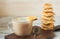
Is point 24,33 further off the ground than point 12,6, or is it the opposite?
point 12,6

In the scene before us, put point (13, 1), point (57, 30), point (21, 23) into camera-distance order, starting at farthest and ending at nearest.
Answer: point (13, 1) → point (57, 30) → point (21, 23)

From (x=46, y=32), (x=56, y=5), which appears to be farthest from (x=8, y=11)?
(x=46, y=32)

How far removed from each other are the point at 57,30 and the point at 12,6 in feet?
1.30

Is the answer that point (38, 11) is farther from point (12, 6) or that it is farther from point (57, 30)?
point (57, 30)

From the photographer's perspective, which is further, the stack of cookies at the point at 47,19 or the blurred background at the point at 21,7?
the blurred background at the point at 21,7

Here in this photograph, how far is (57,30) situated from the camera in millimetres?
821

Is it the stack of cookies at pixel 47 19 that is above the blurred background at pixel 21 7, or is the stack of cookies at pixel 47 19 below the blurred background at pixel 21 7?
below

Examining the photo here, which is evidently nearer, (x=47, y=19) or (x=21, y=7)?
(x=47, y=19)

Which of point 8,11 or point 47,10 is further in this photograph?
point 8,11

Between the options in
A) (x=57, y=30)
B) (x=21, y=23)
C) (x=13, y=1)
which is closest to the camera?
(x=21, y=23)

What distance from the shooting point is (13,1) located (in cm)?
109

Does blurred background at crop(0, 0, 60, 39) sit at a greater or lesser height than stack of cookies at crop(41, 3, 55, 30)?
greater

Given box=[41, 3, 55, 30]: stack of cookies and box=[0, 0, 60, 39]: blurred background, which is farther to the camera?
box=[0, 0, 60, 39]: blurred background

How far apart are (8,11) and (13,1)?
0.07m
